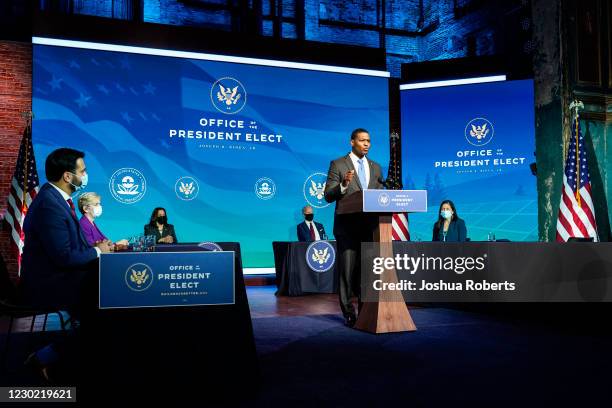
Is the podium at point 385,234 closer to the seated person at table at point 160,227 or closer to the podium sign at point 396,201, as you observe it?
the podium sign at point 396,201

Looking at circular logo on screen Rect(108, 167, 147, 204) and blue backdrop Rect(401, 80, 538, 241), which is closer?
circular logo on screen Rect(108, 167, 147, 204)

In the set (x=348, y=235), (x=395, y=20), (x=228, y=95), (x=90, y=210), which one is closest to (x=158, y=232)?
(x=228, y=95)

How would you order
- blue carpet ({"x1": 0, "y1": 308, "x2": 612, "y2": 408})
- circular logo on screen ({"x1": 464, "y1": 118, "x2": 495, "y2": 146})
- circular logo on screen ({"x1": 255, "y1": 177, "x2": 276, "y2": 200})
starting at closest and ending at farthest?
blue carpet ({"x1": 0, "y1": 308, "x2": 612, "y2": 408})
circular logo on screen ({"x1": 255, "y1": 177, "x2": 276, "y2": 200})
circular logo on screen ({"x1": 464, "y1": 118, "x2": 495, "y2": 146})

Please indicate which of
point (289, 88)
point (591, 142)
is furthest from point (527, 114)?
point (289, 88)

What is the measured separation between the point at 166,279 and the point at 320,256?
5312 millimetres

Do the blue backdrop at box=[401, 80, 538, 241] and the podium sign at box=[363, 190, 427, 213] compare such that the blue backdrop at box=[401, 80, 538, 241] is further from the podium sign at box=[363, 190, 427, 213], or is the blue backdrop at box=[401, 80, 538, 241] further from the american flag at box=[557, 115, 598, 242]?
the podium sign at box=[363, 190, 427, 213]

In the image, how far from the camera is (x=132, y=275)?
2.18 m

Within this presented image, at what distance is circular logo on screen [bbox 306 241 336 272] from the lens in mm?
7375

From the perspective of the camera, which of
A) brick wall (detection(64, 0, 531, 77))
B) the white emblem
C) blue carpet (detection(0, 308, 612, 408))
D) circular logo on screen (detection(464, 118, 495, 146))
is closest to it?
blue carpet (detection(0, 308, 612, 408))

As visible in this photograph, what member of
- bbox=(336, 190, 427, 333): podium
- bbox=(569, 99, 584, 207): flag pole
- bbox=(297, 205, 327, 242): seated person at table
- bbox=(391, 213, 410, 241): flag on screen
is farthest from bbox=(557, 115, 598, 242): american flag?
bbox=(336, 190, 427, 333): podium

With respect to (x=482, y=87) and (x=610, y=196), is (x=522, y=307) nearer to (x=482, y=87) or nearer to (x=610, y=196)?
(x=610, y=196)

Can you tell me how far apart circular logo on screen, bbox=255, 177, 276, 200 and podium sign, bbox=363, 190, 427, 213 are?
18.2 ft

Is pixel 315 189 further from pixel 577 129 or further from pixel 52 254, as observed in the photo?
pixel 52 254

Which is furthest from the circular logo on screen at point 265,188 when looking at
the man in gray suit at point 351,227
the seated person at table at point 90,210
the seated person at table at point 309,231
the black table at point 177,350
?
the black table at point 177,350
